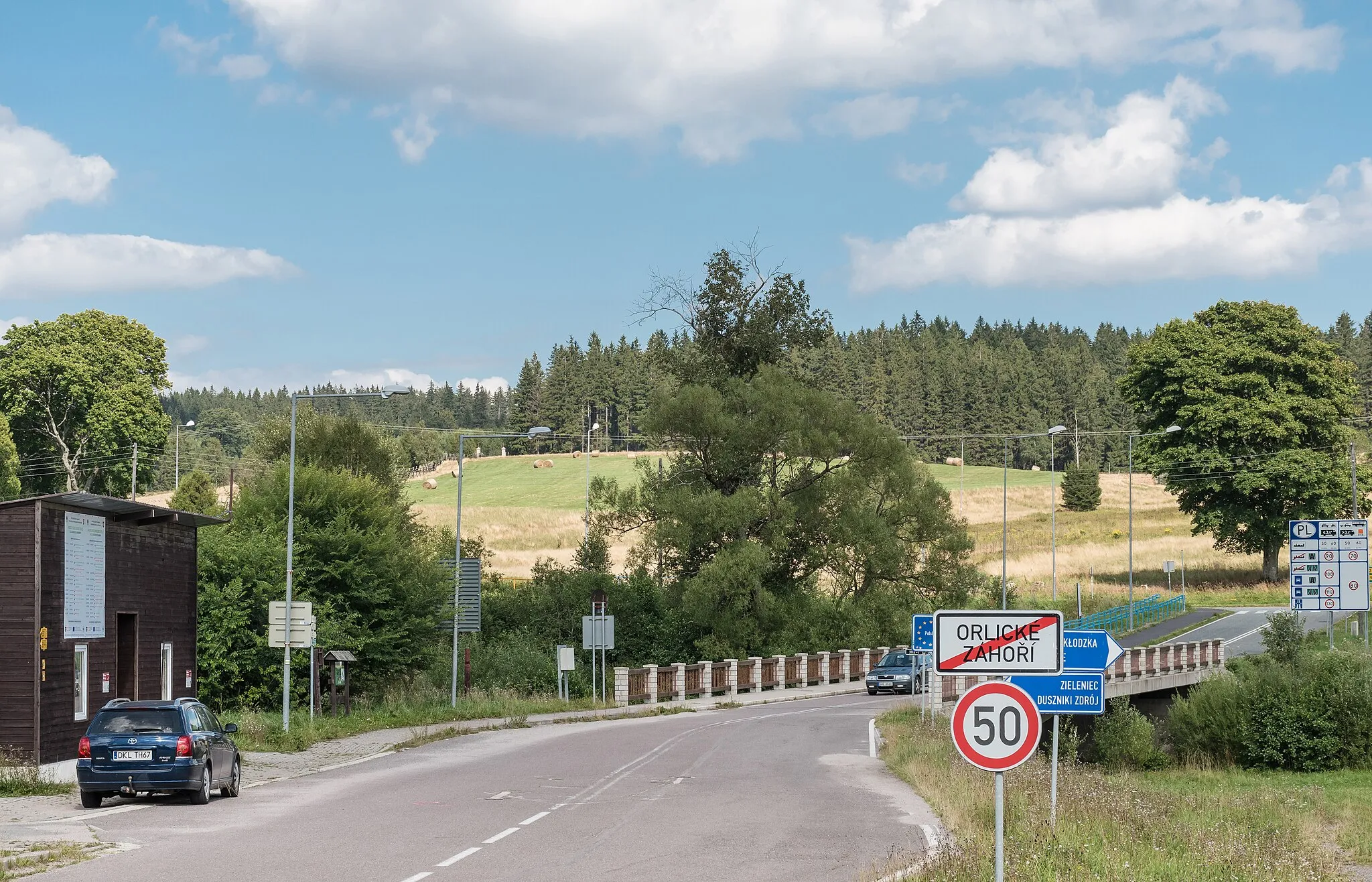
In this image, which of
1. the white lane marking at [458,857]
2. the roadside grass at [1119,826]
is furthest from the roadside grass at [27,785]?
the roadside grass at [1119,826]

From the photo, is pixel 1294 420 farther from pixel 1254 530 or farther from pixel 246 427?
pixel 246 427

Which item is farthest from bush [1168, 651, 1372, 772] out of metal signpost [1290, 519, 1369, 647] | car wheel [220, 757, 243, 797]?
car wheel [220, 757, 243, 797]

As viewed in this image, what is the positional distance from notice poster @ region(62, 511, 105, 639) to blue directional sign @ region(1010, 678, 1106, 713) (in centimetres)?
1785

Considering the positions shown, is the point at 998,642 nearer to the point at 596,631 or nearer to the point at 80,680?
the point at 80,680

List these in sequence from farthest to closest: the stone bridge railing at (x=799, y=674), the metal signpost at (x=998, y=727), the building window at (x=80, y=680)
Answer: the stone bridge railing at (x=799, y=674) → the building window at (x=80, y=680) → the metal signpost at (x=998, y=727)

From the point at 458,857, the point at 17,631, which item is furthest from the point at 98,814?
the point at 17,631

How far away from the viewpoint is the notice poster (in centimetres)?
2645

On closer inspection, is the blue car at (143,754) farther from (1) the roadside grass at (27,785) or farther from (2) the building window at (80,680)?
(2) the building window at (80,680)

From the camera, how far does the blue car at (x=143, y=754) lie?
62.4 ft

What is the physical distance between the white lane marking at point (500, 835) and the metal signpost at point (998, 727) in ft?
22.8

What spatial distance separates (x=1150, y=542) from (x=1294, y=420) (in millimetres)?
21611

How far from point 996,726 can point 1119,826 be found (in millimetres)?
5596

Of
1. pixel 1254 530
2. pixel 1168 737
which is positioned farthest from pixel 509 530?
pixel 1168 737

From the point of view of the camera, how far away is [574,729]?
36.8 meters
